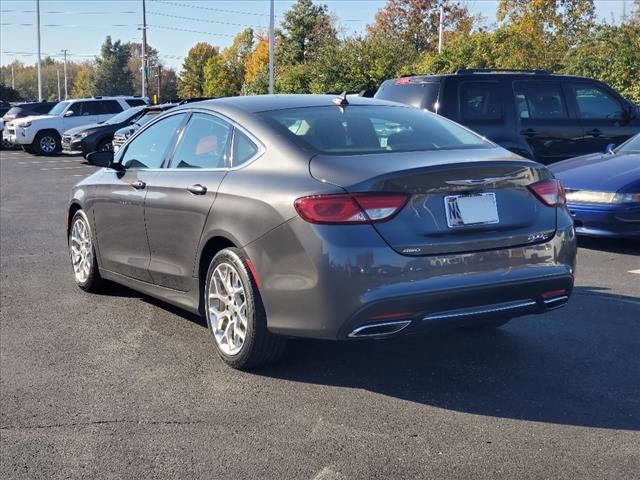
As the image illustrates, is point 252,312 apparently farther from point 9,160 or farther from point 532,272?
point 9,160

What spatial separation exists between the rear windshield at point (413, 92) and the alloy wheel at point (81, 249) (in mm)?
5301

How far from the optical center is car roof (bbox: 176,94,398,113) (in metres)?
5.32

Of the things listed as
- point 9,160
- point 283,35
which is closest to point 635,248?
point 9,160

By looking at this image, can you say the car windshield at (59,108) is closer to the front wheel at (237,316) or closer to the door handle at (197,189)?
the door handle at (197,189)

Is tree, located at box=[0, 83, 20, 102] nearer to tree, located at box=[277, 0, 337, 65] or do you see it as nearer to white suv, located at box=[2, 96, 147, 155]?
tree, located at box=[277, 0, 337, 65]

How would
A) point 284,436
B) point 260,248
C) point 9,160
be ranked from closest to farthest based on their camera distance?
point 284,436 → point 260,248 → point 9,160

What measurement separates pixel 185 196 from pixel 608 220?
493 cm

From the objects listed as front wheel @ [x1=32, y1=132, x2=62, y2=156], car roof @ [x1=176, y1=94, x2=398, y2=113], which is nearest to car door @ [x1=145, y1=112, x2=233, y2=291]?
car roof @ [x1=176, y1=94, x2=398, y2=113]

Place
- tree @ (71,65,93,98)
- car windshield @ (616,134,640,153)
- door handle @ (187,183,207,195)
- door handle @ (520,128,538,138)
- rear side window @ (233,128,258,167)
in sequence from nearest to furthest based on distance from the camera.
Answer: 1. rear side window @ (233,128,258,167)
2. door handle @ (187,183,207,195)
3. car windshield @ (616,134,640,153)
4. door handle @ (520,128,538,138)
5. tree @ (71,65,93,98)

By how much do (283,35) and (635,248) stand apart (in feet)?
200

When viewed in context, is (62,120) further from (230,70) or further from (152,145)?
(230,70)

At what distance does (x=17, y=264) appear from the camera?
27.8 feet

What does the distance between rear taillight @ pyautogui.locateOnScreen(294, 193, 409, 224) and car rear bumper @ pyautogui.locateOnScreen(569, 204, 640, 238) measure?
194 inches

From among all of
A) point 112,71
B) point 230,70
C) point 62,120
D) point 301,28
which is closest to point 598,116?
point 62,120
